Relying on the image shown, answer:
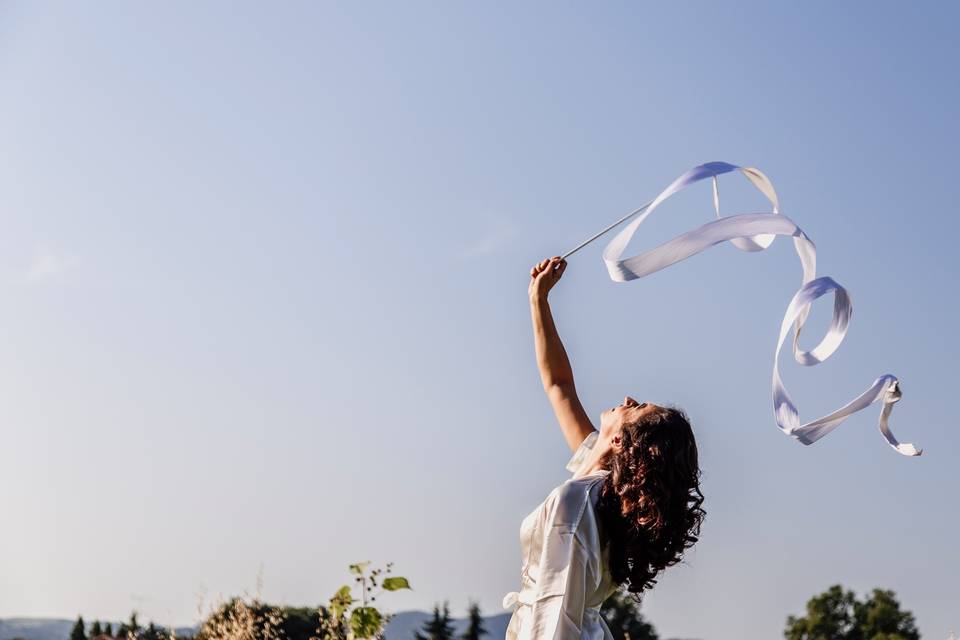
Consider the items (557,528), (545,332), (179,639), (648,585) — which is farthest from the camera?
(179,639)

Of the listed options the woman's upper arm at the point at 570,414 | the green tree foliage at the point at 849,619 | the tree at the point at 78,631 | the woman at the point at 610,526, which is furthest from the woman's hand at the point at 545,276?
the green tree foliage at the point at 849,619

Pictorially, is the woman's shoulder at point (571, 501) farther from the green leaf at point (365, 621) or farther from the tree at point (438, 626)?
the tree at point (438, 626)

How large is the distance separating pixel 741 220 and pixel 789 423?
2.80 feet

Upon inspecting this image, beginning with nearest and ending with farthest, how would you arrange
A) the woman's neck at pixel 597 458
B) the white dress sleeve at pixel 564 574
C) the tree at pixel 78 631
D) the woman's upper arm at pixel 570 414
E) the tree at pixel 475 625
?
the white dress sleeve at pixel 564 574 < the woman's neck at pixel 597 458 < the woman's upper arm at pixel 570 414 < the tree at pixel 78 631 < the tree at pixel 475 625

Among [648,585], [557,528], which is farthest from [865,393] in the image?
[557,528]

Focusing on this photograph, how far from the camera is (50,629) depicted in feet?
277

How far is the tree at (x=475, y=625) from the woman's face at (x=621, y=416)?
6729 centimetres

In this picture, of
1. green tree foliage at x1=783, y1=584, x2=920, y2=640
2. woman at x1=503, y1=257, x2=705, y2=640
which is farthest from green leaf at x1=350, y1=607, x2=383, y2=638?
green tree foliage at x1=783, y1=584, x2=920, y2=640

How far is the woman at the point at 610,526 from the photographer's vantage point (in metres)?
3.88

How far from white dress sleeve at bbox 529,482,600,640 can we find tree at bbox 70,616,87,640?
51248mm

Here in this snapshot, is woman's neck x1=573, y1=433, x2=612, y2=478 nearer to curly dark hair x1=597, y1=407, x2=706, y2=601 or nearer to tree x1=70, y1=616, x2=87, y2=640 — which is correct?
curly dark hair x1=597, y1=407, x2=706, y2=601

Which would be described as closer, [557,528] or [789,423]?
[557,528]

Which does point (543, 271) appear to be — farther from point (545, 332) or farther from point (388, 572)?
point (388, 572)

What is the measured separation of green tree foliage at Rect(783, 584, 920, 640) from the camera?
84750 millimetres
